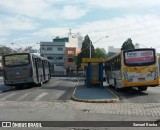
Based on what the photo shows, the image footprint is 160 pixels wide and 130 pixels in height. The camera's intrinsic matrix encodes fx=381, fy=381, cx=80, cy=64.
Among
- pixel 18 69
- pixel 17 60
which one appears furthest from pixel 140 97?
pixel 17 60

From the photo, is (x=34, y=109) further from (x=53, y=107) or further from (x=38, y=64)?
(x=38, y=64)

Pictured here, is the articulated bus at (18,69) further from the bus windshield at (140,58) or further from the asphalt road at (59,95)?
the bus windshield at (140,58)

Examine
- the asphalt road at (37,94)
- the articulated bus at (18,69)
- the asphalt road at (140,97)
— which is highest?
the articulated bus at (18,69)

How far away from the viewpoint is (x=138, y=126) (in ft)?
37.1

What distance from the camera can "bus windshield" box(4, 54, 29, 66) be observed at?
3028 centimetres

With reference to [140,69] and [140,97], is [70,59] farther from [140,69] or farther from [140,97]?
[140,97]

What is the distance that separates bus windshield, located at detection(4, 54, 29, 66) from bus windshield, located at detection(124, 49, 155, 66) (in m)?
9.69

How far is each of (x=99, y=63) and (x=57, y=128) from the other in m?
21.4

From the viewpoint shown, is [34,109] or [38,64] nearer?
[34,109]

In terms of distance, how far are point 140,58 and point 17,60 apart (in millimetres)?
11001

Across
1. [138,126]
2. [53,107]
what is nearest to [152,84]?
[53,107]

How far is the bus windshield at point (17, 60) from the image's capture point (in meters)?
30.3

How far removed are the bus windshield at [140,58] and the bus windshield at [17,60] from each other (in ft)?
31.8

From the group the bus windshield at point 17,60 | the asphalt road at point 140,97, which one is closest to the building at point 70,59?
the bus windshield at point 17,60
